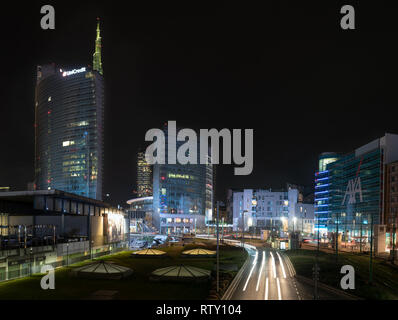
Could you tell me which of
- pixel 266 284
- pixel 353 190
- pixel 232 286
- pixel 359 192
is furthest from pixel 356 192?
pixel 232 286

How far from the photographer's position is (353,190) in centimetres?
14325

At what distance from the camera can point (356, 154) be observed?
499 ft

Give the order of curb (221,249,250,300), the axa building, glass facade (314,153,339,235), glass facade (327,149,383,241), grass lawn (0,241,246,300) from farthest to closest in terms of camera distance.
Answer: glass facade (314,153,339,235) < glass facade (327,149,383,241) < the axa building < curb (221,249,250,300) < grass lawn (0,241,246,300)

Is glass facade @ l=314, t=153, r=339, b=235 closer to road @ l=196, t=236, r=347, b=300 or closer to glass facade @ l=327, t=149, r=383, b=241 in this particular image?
glass facade @ l=327, t=149, r=383, b=241

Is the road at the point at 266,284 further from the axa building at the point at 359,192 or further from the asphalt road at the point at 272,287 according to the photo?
the axa building at the point at 359,192

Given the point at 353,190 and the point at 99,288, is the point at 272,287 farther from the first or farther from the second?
the point at 353,190

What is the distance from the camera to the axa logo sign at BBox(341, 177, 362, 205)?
138 metres

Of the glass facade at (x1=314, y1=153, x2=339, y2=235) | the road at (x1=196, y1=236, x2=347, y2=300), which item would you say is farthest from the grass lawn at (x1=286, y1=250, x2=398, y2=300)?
the glass facade at (x1=314, y1=153, x2=339, y2=235)

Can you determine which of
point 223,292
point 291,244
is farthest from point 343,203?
point 223,292

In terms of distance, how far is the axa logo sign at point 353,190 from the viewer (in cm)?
13775

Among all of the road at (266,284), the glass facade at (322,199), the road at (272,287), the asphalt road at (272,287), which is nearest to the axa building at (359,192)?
the glass facade at (322,199)

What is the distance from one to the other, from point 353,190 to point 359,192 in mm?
6265
